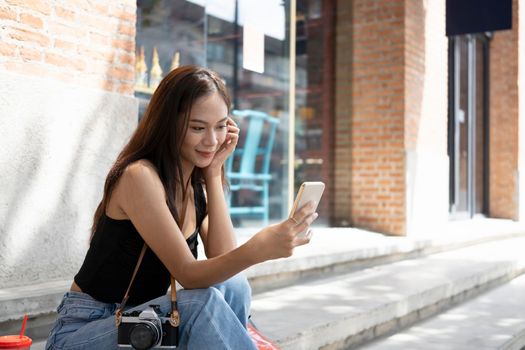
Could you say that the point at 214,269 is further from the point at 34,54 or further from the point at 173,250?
the point at 34,54

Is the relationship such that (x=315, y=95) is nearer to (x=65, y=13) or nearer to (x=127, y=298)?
(x=65, y=13)

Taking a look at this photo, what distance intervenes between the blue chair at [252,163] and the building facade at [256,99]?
0.29 ft

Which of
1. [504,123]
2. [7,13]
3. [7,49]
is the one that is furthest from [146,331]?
[504,123]

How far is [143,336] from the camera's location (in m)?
1.71

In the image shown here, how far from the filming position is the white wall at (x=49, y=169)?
9.87 feet

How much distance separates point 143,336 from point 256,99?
4.45 meters

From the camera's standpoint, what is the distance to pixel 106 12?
3.52 metres

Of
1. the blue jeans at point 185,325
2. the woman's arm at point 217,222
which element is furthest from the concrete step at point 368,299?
the blue jeans at point 185,325

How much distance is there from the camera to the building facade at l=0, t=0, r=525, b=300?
310 centimetres

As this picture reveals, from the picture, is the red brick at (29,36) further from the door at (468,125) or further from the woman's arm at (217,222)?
the door at (468,125)

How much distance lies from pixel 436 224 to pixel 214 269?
5.88m

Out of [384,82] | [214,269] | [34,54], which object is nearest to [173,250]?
[214,269]

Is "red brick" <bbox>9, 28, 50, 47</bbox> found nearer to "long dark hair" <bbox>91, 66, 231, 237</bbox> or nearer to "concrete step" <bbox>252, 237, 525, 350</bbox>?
"long dark hair" <bbox>91, 66, 231, 237</bbox>

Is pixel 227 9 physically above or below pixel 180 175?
above
